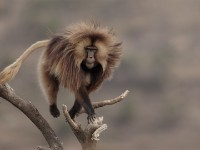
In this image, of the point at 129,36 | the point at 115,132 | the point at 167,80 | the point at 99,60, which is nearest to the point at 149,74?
the point at 167,80

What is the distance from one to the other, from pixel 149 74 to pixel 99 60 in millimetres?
22147

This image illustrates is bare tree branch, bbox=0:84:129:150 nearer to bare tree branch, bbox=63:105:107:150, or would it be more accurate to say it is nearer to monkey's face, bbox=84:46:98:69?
bare tree branch, bbox=63:105:107:150

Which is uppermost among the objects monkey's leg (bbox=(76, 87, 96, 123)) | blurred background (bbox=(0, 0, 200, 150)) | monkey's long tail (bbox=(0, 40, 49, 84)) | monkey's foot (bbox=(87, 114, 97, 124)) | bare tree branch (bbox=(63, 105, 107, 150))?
blurred background (bbox=(0, 0, 200, 150))

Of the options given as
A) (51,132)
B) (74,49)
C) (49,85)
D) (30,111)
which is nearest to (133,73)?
(49,85)

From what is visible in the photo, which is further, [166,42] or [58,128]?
[166,42]

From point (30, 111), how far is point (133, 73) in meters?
22.5

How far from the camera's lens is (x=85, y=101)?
832cm

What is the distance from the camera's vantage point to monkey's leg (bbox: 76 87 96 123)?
8211mm

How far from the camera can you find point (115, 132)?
2616 cm

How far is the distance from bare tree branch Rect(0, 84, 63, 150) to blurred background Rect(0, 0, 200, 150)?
42.5 feet

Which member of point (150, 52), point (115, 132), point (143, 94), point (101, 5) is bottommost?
point (115, 132)

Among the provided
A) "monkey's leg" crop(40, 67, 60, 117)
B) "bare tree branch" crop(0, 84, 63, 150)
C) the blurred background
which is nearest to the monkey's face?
"monkey's leg" crop(40, 67, 60, 117)

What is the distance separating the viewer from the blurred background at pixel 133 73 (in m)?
25.5

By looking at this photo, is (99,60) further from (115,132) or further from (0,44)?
(0,44)
